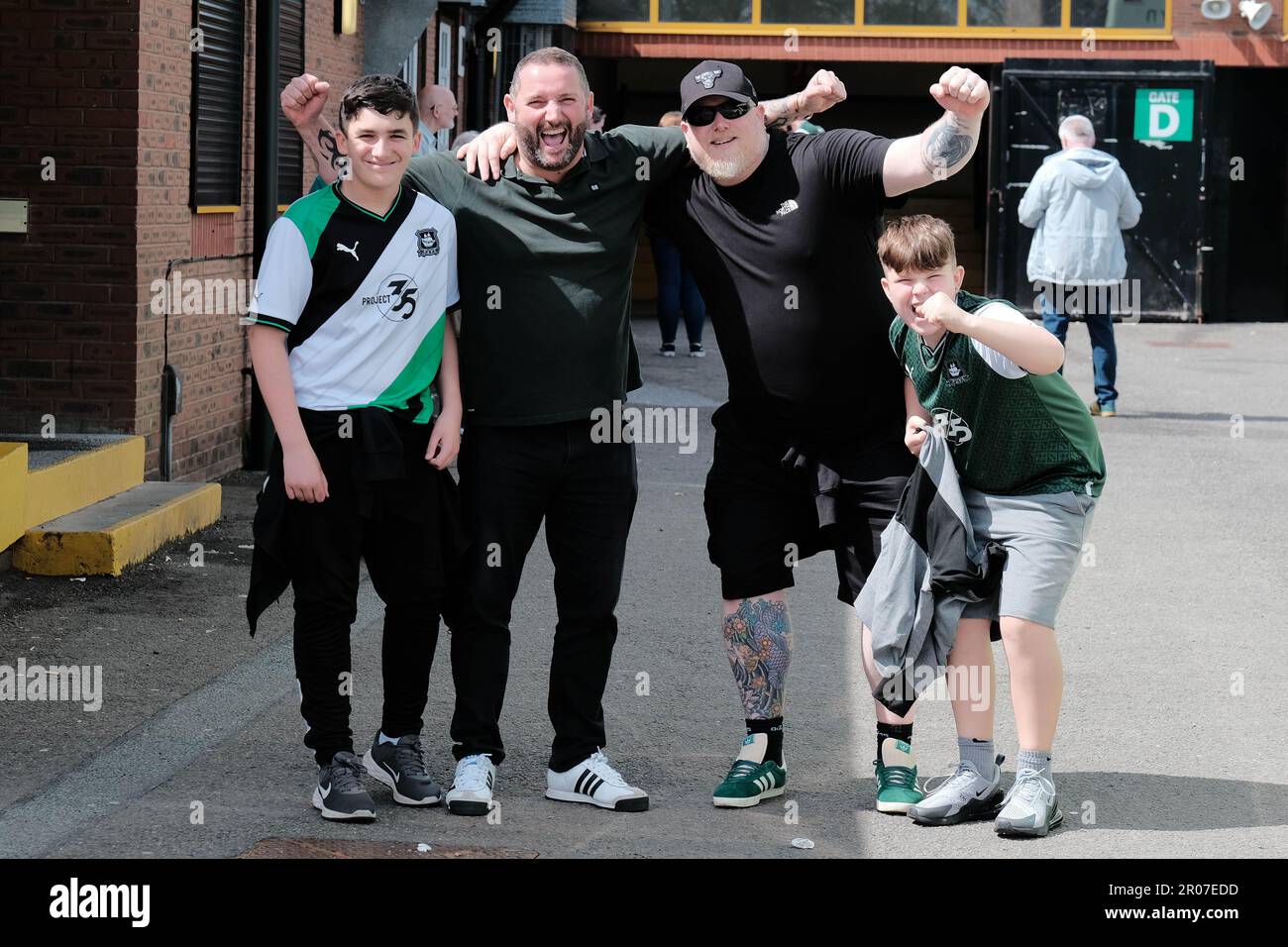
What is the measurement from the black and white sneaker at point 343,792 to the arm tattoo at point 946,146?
6.98 ft

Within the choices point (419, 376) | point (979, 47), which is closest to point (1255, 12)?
point (979, 47)

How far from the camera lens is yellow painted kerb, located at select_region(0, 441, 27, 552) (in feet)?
23.8

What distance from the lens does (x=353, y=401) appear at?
15.6 feet

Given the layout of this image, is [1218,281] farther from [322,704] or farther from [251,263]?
[322,704]

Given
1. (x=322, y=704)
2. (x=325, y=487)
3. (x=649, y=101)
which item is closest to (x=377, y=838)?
(x=322, y=704)

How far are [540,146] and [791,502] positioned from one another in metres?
1.18

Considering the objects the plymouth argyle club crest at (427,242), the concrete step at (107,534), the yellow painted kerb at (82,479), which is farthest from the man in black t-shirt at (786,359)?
the yellow painted kerb at (82,479)

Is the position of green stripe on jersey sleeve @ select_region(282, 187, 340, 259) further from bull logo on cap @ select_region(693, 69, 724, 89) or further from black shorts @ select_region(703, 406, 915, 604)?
black shorts @ select_region(703, 406, 915, 604)

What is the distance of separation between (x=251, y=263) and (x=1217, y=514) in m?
5.64

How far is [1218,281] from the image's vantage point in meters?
21.8

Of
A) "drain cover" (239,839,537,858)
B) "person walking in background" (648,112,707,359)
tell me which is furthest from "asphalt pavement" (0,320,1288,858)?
"person walking in background" (648,112,707,359)

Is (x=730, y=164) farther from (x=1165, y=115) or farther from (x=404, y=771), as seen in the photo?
(x=1165, y=115)

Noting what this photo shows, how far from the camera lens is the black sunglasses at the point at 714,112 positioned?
4.66 meters

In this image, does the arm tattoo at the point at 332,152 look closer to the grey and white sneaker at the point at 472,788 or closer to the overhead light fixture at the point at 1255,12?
the grey and white sneaker at the point at 472,788
